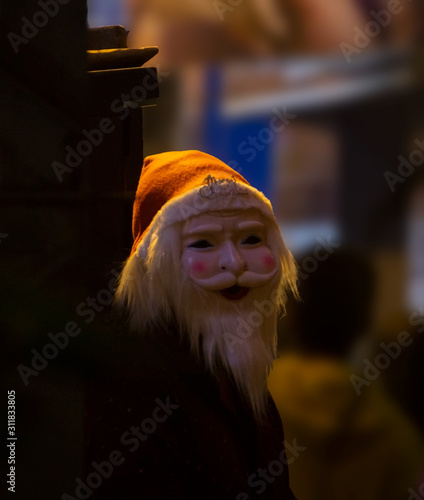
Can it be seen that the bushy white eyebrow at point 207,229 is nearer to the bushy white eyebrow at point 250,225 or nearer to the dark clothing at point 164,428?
the bushy white eyebrow at point 250,225

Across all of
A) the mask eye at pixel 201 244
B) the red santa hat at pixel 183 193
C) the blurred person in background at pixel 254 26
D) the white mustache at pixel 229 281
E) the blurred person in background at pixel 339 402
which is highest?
the blurred person in background at pixel 254 26

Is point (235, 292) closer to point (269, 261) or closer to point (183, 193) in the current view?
point (269, 261)

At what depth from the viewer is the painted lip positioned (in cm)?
143

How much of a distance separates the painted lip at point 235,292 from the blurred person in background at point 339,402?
0.71ft

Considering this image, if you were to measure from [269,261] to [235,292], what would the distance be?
0.09 meters

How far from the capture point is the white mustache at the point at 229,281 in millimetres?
1382

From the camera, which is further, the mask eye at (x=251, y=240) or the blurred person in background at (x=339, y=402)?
the blurred person in background at (x=339, y=402)

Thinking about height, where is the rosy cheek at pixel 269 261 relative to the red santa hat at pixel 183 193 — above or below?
below

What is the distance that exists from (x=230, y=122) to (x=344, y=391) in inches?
26.6

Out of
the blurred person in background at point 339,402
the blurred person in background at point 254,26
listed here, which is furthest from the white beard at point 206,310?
the blurred person in background at point 254,26

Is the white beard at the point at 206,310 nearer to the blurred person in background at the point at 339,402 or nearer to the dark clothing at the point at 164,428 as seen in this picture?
the dark clothing at the point at 164,428

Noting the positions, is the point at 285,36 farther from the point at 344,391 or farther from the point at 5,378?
the point at 5,378

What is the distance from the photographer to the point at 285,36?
158cm

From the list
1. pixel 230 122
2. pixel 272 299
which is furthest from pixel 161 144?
pixel 272 299
